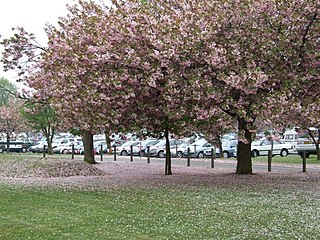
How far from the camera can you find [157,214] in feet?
31.2

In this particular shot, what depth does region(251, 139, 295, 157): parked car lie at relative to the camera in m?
37.2

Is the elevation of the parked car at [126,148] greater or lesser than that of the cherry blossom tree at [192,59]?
lesser

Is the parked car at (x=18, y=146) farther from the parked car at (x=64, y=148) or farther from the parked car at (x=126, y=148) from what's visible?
the parked car at (x=126, y=148)

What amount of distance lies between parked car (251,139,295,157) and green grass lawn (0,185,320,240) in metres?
23.9

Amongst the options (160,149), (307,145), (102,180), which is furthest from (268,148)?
(102,180)

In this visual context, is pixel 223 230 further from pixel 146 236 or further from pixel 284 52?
pixel 284 52

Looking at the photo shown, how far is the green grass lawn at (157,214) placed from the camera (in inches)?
304

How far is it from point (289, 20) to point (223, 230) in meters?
8.29

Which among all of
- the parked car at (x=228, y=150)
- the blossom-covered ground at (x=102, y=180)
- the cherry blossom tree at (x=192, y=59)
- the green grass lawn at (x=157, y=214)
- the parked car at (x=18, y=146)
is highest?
the cherry blossom tree at (x=192, y=59)

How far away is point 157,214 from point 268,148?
28.9 m

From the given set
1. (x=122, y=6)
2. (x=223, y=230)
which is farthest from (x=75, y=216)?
(x=122, y=6)

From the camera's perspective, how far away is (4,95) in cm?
8781

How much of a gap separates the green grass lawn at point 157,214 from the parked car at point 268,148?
78.5 feet

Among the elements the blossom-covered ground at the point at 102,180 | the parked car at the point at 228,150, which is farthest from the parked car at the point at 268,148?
the blossom-covered ground at the point at 102,180
